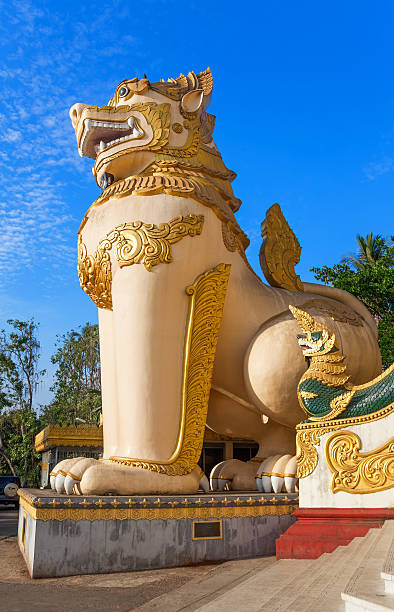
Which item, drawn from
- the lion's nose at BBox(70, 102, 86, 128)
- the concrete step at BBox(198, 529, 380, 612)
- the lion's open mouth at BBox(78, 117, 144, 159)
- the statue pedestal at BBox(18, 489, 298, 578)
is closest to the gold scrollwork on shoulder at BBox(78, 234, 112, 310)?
the lion's open mouth at BBox(78, 117, 144, 159)

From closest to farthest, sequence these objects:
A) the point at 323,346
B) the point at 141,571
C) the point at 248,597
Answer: the point at 248,597
the point at 141,571
the point at 323,346

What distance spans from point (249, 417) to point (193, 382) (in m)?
1.44

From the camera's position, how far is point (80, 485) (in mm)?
4828

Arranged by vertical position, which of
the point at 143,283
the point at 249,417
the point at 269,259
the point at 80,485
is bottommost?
the point at 80,485

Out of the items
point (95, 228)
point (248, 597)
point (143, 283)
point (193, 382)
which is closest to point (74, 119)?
point (95, 228)

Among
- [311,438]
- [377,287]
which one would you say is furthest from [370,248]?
[311,438]

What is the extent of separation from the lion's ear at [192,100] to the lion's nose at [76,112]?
1.23m

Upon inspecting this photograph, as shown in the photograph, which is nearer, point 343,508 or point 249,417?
point 343,508

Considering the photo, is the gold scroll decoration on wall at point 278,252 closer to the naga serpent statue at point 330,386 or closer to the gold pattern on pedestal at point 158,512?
the naga serpent statue at point 330,386

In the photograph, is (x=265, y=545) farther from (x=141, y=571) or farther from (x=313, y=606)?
(x=313, y=606)

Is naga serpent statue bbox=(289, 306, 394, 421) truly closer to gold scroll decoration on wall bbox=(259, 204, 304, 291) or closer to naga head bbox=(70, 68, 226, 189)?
gold scroll decoration on wall bbox=(259, 204, 304, 291)

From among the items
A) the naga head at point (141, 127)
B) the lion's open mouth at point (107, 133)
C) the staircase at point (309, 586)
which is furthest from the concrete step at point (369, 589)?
the lion's open mouth at point (107, 133)

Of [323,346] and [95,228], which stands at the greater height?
[95,228]

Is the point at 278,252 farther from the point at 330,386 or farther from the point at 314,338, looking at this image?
the point at 330,386
